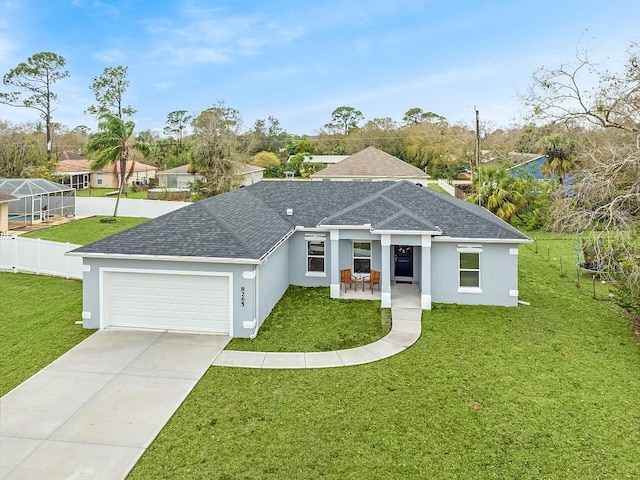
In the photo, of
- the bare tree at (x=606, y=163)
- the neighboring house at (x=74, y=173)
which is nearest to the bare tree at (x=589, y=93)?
the bare tree at (x=606, y=163)

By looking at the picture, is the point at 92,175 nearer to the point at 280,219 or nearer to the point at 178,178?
the point at 178,178

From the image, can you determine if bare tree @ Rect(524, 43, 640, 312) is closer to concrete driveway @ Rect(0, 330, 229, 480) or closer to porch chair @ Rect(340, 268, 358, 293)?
porch chair @ Rect(340, 268, 358, 293)

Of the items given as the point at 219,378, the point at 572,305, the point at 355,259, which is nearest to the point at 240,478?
the point at 219,378

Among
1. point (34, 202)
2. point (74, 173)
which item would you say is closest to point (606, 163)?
point (34, 202)

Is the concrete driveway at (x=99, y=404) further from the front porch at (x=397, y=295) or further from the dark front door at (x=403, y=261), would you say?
the dark front door at (x=403, y=261)

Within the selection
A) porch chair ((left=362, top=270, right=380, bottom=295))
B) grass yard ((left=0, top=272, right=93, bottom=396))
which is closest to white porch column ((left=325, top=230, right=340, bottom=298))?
porch chair ((left=362, top=270, right=380, bottom=295))

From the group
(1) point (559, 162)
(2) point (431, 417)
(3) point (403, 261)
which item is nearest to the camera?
(2) point (431, 417)
